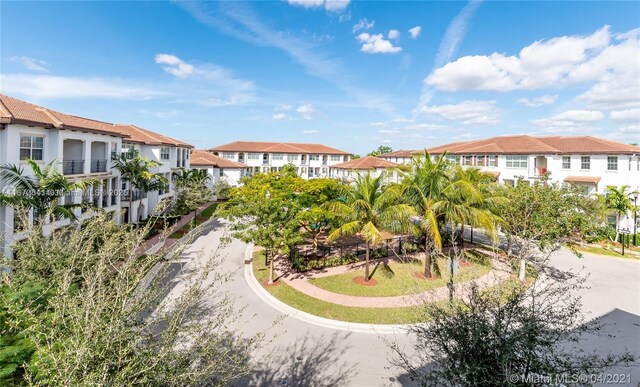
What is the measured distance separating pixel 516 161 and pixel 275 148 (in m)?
42.1

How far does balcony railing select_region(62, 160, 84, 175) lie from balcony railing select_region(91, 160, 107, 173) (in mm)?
1609

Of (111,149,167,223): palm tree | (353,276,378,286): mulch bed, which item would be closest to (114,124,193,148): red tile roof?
(111,149,167,223): palm tree

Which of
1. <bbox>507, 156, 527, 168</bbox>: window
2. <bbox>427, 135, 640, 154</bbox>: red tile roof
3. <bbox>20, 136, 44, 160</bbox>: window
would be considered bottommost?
<bbox>20, 136, 44, 160</bbox>: window

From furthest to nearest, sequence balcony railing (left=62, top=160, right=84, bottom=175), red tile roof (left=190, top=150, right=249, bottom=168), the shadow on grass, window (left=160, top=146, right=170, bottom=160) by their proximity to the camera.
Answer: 1. red tile roof (left=190, top=150, right=249, bottom=168)
2. window (left=160, top=146, right=170, bottom=160)
3. balcony railing (left=62, top=160, right=84, bottom=175)
4. the shadow on grass

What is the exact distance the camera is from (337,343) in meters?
12.1

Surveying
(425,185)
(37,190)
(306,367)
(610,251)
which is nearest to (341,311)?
(306,367)

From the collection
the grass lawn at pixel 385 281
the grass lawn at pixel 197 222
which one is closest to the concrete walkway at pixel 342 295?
the grass lawn at pixel 385 281

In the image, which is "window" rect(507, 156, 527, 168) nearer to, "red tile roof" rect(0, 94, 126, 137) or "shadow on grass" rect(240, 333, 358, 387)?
"shadow on grass" rect(240, 333, 358, 387)

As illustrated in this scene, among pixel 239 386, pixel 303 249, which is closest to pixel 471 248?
pixel 303 249

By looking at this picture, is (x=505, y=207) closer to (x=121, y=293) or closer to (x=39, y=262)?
(x=121, y=293)

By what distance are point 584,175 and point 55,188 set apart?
4394cm

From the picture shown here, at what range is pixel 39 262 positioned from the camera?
9.17 metres

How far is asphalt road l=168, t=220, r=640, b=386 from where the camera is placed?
1011 cm

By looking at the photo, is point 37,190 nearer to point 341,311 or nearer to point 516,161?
point 341,311
